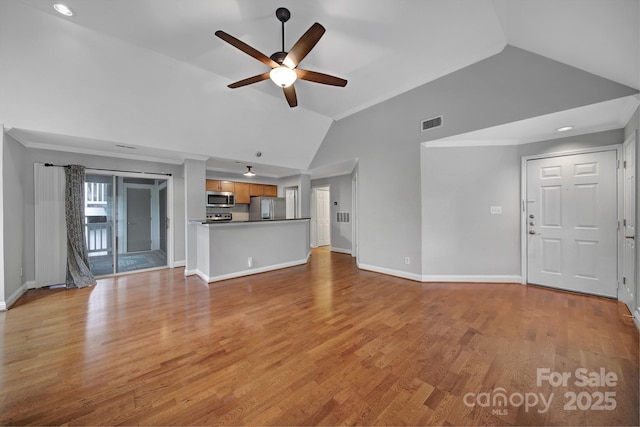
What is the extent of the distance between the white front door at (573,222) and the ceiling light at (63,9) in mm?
5990

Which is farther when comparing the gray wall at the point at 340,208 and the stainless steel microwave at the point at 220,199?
the gray wall at the point at 340,208

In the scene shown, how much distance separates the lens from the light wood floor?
4.84ft

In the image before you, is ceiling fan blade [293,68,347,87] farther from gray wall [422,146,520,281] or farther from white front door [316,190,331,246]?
white front door [316,190,331,246]

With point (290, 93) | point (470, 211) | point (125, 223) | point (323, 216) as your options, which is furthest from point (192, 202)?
point (470, 211)

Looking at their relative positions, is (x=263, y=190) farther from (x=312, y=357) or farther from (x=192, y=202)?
(x=312, y=357)

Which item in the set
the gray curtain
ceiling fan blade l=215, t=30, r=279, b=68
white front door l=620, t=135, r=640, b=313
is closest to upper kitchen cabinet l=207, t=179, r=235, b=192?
the gray curtain

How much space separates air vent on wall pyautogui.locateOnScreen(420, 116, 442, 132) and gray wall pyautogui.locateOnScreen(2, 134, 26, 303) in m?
5.76

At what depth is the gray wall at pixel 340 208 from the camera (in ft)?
23.2

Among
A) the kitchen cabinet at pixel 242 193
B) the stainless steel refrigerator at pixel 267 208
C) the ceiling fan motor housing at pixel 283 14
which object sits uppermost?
the ceiling fan motor housing at pixel 283 14

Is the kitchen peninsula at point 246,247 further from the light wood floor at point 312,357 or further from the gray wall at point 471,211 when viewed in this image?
the gray wall at point 471,211

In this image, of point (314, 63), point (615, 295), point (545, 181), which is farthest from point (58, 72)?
point (615, 295)

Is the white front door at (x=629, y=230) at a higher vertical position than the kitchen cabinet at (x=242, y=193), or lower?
lower

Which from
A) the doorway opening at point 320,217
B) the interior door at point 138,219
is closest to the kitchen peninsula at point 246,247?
the interior door at point 138,219

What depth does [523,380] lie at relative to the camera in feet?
5.64
